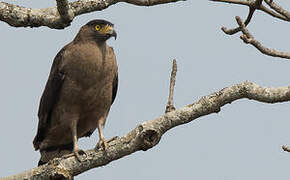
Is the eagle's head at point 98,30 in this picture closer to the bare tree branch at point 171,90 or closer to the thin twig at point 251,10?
the bare tree branch at point 171,90

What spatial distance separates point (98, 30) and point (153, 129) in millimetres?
2855

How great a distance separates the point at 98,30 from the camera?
7.43 meters

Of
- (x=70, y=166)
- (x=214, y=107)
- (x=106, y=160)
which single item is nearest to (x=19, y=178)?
(x=70, y=166)

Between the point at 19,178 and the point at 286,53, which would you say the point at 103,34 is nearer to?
the point at 19,178

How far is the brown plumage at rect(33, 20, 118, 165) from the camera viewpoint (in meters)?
6.97

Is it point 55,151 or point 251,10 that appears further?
point 55,151

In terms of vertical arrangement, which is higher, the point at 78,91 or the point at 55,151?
the point at 78,91

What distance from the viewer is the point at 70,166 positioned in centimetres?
541

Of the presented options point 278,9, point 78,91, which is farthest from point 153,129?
point 78,91

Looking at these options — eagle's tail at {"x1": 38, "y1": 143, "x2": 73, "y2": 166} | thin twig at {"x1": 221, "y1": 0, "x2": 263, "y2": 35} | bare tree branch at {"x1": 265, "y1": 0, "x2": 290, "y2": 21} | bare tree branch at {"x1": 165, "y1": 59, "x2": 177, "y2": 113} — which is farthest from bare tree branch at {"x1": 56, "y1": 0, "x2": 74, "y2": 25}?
eagle's tail at {"x1": 38, "y1": 143, "x2": 73, "y2": 166}

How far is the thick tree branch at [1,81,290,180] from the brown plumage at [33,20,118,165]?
4.27 ft

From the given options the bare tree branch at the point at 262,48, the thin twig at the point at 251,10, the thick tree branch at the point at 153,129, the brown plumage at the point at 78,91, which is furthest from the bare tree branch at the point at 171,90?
the brown plumage at the point at 78,91

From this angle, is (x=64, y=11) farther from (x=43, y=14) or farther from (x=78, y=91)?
(x=78, y=91)

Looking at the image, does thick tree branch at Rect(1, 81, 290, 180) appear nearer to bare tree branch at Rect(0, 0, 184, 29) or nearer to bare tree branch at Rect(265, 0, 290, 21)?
bare tree branch at Rect(265, 0, 290, 21)
